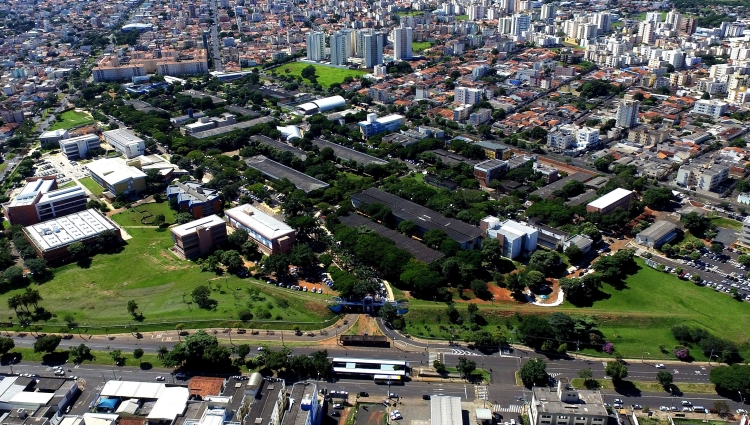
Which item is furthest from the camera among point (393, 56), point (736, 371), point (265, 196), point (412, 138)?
point (393, 56)

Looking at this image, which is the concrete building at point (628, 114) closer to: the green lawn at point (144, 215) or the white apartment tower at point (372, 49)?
the white apartment tower at point (372, 49)

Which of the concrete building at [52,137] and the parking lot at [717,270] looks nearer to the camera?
the parking lot at [717,270]

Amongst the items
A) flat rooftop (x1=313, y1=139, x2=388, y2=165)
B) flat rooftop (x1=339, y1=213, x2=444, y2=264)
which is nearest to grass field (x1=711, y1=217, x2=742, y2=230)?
flat rooftop (x1=339, y1=213, x2=444, y2=264)

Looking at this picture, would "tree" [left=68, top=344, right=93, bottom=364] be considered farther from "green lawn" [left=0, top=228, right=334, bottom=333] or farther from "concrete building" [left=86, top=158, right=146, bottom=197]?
"concrete building" [left=86, top=158, right=146, bottom=197]

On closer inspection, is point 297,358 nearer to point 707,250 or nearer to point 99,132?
point 707,250

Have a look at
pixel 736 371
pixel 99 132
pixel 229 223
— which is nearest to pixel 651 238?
pixel 736 371

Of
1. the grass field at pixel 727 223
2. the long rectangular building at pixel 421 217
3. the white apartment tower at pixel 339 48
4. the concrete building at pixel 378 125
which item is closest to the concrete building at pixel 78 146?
the concrete building at pixel 378 125

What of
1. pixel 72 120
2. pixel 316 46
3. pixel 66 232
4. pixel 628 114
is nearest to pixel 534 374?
pixel 66 232
